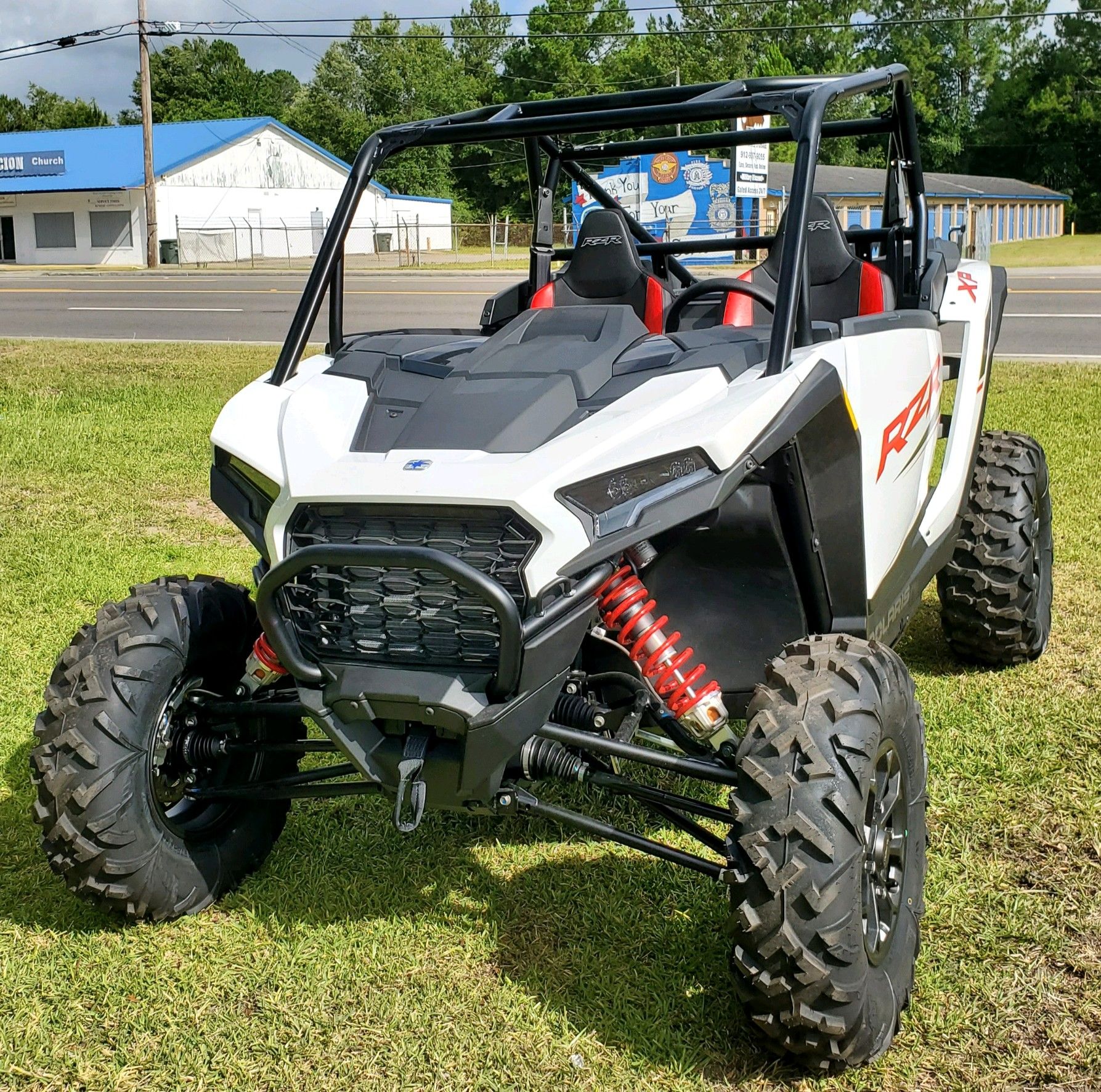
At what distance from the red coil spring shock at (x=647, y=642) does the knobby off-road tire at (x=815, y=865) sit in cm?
29

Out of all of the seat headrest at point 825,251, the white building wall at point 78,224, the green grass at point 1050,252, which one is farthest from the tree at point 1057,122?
the seat headrest at point 825,251

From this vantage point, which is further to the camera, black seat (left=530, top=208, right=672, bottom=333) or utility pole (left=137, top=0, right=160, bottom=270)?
→ utility pole (left=137, top=0, right=160, bottom=270)

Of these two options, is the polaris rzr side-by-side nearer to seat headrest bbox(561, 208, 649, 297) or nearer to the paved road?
seat headrest bbox(561, 208, 649, 297)

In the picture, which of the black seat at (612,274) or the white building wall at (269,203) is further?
the white building wall at (269,203)

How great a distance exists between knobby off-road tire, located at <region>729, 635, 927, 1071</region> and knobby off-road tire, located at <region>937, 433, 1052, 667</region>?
2026 mm

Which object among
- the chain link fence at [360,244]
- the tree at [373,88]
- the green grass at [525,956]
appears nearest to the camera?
the green grass at [525,956]

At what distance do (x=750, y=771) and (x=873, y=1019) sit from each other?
1.84 ft

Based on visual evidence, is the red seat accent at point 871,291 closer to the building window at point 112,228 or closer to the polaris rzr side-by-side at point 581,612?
the polaris rzr side-by-side at point 581,612

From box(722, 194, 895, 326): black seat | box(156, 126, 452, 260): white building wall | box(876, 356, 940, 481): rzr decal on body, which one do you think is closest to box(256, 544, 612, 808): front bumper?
box(876, 356, 940, 481): rzr decal on body

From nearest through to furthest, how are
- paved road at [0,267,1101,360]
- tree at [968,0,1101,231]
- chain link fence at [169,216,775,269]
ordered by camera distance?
paved road at [0,267,1101,360] < chain link fence at [169,216,775,269] < tree at [968,0,1101,231]

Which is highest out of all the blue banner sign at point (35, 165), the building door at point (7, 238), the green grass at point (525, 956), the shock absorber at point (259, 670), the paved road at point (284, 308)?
the blue banner sign at point (35, 165)

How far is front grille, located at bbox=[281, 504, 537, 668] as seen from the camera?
270 centimetres

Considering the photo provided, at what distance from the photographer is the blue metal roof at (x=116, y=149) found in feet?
149

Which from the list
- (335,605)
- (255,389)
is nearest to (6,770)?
(255,389)
